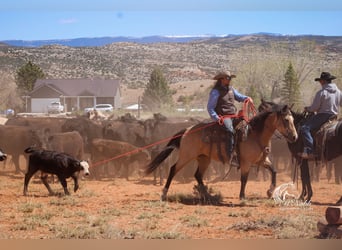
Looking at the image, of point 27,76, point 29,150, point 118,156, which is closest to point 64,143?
point 29,150

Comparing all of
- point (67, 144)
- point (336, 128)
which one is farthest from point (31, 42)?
point (336, 128)

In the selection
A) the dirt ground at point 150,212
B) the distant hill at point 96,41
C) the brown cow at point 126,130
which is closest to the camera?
the dirt ground at point 150,212

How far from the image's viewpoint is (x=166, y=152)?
9.35 m

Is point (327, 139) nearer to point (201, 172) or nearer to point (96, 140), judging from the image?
point (201, 172)

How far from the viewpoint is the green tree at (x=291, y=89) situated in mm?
8797

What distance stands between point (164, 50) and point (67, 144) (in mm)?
1943

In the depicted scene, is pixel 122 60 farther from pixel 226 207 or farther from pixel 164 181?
pixel 226 207

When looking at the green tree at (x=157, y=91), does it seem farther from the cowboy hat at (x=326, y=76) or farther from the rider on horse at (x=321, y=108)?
the cowboy hat at (x=326, y=76)

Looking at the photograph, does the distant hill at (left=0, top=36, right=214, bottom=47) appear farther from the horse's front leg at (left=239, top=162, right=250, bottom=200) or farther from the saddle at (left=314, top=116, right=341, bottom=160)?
the saddle at (left=314, top=116, right=341, bottom=160)

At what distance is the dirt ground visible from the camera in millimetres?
8211

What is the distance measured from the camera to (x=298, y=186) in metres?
8.91

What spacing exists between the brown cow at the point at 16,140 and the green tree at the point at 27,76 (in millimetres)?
587

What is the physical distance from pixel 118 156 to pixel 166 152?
0.70m

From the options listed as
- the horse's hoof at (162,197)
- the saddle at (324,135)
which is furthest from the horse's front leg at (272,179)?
the horse's hoof at (162,197)
